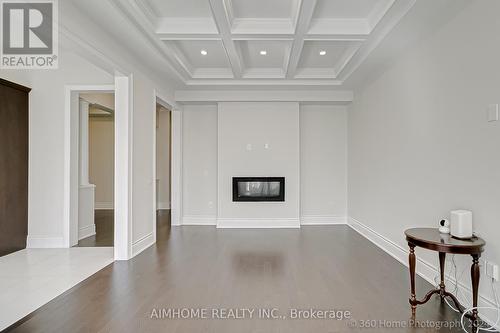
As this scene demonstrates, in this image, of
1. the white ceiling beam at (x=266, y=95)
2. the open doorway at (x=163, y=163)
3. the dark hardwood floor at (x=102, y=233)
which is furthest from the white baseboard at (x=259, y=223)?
the open doorway at (x=163, y=163)

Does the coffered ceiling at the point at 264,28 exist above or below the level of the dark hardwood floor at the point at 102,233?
above

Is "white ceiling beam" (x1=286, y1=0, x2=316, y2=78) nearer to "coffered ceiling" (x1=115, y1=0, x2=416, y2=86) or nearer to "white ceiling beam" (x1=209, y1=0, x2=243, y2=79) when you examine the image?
A: "coffered ceiling" (x1=115, y1=0, x2=416, y2=86)

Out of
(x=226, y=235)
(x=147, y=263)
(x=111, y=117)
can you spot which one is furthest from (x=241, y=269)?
(x=111, y=117)

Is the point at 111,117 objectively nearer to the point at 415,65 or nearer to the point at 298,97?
the point at 298,97

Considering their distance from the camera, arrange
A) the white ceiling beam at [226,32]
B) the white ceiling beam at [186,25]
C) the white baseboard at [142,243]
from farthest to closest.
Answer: the white baseboard at [142,243]
the white ceiling beam at [186,25]
the white ceiling beam at [226,32]

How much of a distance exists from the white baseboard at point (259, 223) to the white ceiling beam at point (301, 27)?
10.2 ft

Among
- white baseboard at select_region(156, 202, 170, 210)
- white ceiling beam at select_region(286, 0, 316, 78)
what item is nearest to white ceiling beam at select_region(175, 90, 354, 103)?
white ceiling beam at select_region(286, 0, 316, 78)

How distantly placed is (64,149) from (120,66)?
6.21ft

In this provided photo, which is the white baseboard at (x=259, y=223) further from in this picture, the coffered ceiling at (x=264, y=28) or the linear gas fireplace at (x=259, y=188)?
the coffered ceiling at (x=264, y=28)

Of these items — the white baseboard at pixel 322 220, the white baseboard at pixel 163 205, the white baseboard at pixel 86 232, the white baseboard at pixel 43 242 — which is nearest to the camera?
the white baseboard at pixel 43 242

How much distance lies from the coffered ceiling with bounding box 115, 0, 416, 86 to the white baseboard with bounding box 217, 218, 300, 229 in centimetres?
307

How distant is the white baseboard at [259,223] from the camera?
19.5ft

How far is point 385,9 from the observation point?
286cm

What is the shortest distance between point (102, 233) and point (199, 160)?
2.42 meters
